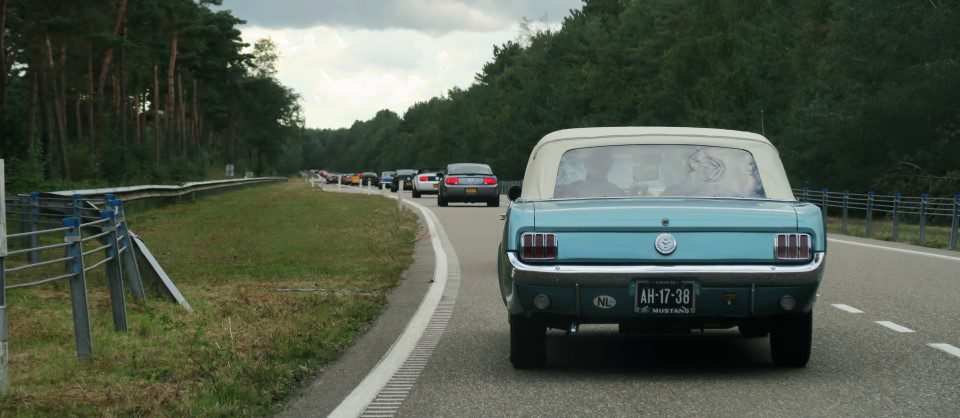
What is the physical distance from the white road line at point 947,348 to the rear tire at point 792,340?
132 centimetres

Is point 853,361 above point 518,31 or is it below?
below

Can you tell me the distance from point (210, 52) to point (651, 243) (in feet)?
248

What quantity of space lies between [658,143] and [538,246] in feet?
4.69

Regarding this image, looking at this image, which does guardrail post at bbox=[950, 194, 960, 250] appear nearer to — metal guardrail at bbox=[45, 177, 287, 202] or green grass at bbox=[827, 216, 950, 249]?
green grass at bbox=[827, 216, 950, 249]


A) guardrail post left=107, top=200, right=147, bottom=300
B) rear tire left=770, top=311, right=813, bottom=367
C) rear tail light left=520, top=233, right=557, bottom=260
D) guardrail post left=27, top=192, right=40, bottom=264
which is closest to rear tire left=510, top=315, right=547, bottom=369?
rear tail light left=520, top=233, right=557, bottom=260

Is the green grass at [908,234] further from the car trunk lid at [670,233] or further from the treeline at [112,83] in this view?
the treeline at [112,83]

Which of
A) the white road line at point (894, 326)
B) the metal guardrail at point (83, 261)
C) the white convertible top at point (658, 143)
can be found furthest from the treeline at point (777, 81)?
the white convertible top at point (658, 143)

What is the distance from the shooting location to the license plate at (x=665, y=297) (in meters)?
6.81

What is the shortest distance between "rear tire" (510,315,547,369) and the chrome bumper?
53cm

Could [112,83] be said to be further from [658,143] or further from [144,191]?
[658,143]

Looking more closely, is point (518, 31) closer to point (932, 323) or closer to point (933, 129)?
point (933, 129)

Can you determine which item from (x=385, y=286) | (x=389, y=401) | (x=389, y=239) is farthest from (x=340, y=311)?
(x=389, y=239)

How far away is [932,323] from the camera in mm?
9867

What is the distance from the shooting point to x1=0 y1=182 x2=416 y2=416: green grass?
648 cm
